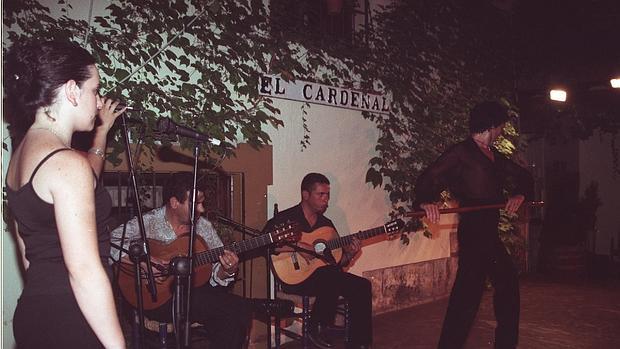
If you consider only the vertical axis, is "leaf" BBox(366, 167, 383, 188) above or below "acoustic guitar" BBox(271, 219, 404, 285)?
above

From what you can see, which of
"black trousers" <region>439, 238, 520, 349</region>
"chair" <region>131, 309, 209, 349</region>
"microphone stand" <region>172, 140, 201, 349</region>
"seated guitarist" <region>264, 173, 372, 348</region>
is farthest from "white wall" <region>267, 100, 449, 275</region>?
"microphone stand" <region>172, 140, 201, 349</region>

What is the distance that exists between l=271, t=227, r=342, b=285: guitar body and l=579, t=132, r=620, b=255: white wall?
8696mm

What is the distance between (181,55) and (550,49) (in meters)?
6.68

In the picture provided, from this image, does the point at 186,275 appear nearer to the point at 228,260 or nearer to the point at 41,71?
the point at 41,71

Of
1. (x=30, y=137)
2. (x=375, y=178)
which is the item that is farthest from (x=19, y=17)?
(x=375, y=178)

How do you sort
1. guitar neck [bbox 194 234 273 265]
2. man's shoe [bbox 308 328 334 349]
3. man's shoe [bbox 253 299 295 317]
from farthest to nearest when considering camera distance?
man's shoe [bbox 308 328 334 349] → man's shoe [bbox 253 299 295 317] → guitar neck [bbox 194 234 273 265]

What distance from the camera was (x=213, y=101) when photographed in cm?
509

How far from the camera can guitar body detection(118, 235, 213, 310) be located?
4.25 meters

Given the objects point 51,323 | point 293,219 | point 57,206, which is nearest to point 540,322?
point 293,219

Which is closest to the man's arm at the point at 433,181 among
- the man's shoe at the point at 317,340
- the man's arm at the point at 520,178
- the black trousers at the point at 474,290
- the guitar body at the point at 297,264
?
the black trousers at the point at 474,290

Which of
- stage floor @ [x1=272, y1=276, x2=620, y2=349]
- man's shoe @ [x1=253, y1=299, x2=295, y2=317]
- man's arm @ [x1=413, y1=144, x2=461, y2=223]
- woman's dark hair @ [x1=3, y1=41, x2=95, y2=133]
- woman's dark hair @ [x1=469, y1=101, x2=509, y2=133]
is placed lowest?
stage floor @ [x1=272, y1=276, x2=620, y2=349]

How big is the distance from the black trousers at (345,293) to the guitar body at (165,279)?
1046 mm

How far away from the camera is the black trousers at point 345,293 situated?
518cm

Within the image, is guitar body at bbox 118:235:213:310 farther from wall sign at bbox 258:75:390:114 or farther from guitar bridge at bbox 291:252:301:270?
wall sign at bbox 258:75:390:114
